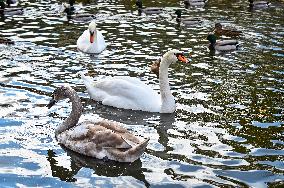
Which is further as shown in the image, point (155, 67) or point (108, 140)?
point (155, 67)

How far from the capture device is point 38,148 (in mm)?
13023

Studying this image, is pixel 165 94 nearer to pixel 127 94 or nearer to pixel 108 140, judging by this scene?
pixel 127 94

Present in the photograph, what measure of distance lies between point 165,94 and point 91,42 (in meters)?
7.91

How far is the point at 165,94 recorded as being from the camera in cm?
1591

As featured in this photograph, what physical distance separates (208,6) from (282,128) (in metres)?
21.8

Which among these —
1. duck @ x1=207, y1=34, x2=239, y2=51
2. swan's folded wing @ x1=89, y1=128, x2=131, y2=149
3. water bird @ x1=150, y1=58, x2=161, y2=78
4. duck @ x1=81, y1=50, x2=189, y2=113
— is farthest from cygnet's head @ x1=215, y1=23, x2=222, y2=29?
swan's folded wing @ x1=89, y1=128, x2=131, y2=149

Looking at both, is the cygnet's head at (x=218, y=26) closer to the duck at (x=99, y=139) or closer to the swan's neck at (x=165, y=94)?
the swan's neck at (x=165, y=94)

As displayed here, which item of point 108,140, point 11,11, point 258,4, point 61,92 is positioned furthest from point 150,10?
point 108,140

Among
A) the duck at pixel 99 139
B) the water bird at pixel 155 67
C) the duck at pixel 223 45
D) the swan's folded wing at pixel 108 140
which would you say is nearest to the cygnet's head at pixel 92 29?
the water bird at pixel 155 67

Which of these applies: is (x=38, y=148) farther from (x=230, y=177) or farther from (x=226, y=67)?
(x=226, y=67)

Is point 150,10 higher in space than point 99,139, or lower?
lower

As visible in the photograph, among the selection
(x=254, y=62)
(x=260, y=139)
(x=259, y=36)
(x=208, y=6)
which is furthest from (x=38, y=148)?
(x=208, y=6)

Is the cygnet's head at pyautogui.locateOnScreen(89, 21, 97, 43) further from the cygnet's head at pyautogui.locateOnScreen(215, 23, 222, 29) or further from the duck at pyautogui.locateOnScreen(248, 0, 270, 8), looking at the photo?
the duck at pyautogui.locateOnScreen(248, 0, 270, 8)

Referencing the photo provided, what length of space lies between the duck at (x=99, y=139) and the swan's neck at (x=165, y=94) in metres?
3.13
